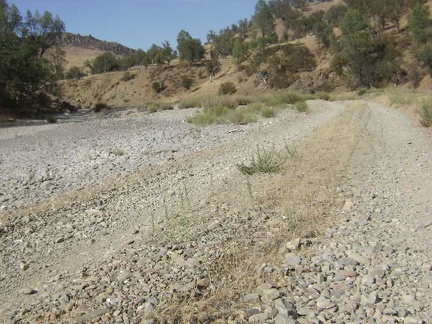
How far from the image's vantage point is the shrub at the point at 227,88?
6797cm

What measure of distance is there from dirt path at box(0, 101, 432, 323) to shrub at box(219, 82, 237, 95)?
2346 inches

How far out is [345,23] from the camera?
64.1m

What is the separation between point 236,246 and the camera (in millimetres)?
4988

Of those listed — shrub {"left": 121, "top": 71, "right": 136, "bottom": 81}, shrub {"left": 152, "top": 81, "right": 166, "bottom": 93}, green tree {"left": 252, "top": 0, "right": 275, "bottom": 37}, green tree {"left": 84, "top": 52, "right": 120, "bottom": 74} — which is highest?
green tree {"left": 252, "top": 0, "right": 275, "bottom": 37}

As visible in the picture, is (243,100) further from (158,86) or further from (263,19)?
(263,19)

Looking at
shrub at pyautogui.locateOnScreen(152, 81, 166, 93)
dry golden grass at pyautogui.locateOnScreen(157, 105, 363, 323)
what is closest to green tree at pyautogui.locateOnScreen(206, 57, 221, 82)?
shrub at pyautogui.locateOnScreen(152, 81, 166, 93)

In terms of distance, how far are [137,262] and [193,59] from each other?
9143 centimetres

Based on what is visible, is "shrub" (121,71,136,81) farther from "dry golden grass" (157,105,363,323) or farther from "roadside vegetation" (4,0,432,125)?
"dry golden grass" (157,105,363,323)

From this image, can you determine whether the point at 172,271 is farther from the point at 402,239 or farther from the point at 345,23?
the point at 345,23

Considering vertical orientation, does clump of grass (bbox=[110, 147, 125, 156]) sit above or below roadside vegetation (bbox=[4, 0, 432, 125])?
below

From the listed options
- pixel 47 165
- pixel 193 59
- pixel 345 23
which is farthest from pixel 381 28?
pixel 47 165

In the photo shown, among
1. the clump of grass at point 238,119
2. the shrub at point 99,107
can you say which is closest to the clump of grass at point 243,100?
the clump of grass at point 238,119

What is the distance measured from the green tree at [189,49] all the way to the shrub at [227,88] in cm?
2470

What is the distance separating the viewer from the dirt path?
12.5ft
